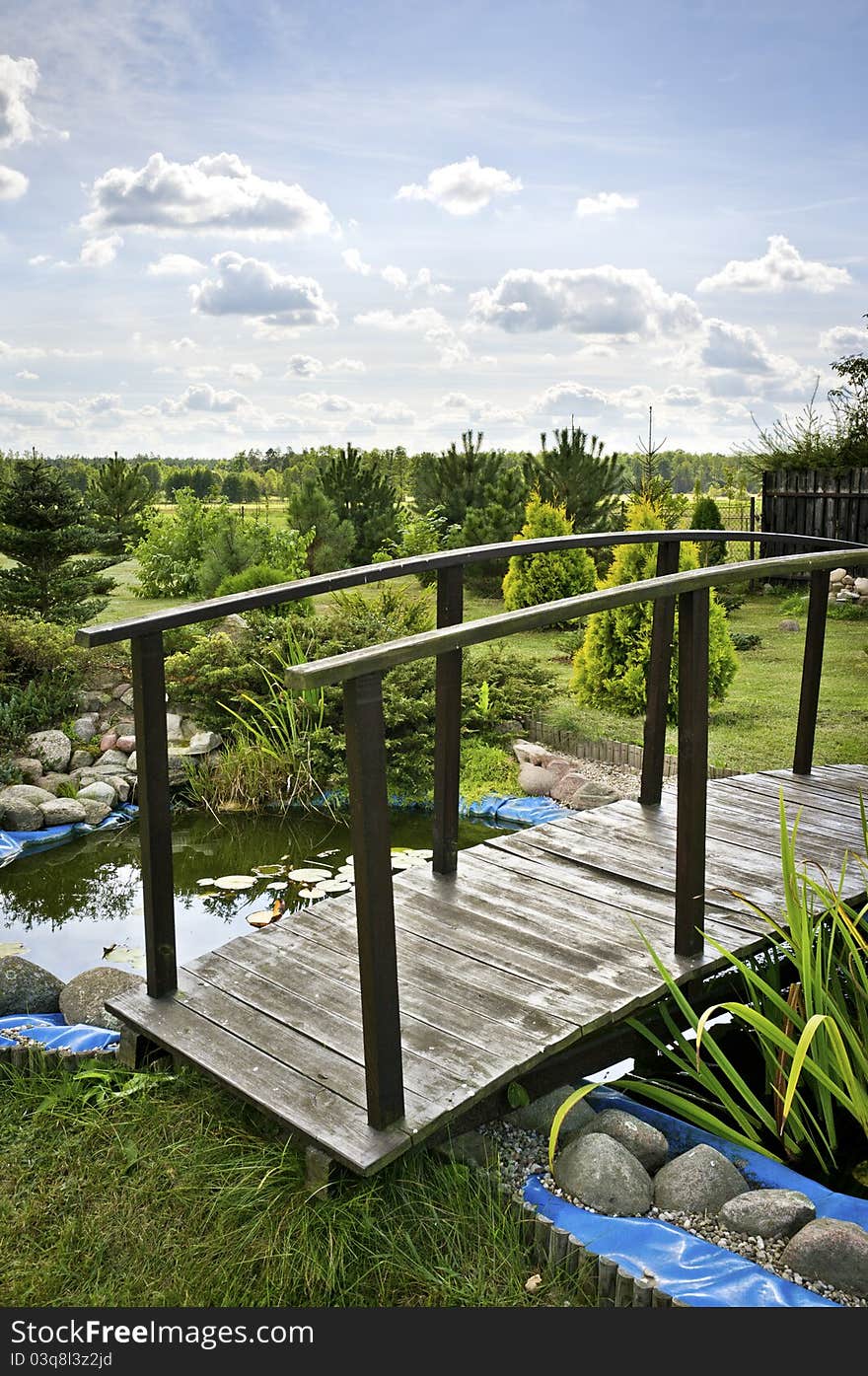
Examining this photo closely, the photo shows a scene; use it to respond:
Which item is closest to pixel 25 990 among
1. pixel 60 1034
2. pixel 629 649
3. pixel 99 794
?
pixel 60 1034

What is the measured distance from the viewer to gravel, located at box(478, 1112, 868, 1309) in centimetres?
195

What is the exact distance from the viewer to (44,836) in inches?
211

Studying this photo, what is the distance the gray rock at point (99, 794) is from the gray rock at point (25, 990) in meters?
2.51

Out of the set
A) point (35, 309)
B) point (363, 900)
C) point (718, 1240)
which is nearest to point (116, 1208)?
point (363, 900)

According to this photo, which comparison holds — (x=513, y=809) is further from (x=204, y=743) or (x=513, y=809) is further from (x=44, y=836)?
(x=44, y=836)

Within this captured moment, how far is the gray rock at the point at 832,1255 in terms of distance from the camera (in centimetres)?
192

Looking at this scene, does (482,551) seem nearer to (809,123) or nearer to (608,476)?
(809,123)

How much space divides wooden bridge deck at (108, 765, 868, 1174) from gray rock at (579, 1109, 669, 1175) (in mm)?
196

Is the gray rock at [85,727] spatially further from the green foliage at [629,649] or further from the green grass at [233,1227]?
the green grass at [233,1227]

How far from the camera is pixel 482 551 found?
9.62 feet

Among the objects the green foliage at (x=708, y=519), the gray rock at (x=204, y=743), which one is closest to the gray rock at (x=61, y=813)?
the gray rock at (x=204, y=743)

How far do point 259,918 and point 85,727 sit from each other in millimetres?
2916

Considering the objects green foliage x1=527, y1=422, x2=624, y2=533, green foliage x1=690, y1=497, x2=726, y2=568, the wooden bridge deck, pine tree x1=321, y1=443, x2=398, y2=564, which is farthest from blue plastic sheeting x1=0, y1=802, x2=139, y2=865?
green foliage x1=690, y1=497, x2=726, y2=568

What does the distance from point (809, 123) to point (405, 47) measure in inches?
157
